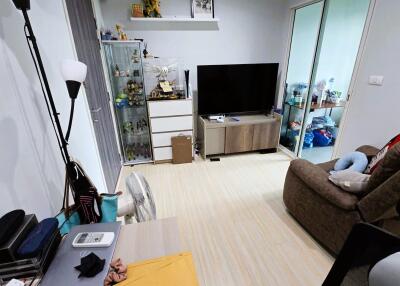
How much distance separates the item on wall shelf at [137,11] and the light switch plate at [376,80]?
2.84 m

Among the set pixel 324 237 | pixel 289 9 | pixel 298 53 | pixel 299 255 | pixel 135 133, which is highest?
pixel 289 9

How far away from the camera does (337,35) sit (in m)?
2.94

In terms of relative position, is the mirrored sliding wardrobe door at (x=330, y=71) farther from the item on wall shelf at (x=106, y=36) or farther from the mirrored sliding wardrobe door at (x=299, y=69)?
the item on wall shelf at (x=106, y=36)

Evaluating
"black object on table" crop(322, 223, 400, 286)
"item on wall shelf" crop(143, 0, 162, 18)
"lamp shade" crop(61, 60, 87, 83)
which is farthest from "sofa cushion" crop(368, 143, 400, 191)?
"item on wall shelf" crop(143, 0, 162, 18)

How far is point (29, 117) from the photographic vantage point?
1.01 metres

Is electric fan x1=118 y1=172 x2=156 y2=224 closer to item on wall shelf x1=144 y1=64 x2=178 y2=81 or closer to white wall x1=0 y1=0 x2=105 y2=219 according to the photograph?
→ white wall x1=0 y1=0 x2=105 y2=219

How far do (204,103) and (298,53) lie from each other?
1628 millimetres

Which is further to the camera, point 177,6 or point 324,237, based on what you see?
point 177,6

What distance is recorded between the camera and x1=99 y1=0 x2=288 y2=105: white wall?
9.57 feet

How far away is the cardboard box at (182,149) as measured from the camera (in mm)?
3068

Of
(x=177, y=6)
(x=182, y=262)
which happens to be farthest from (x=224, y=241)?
(x=177, y=6)

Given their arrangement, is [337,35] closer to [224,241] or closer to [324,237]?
[324,237]

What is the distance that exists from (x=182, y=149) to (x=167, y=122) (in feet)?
1.53

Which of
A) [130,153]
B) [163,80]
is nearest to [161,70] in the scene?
[163,80]
